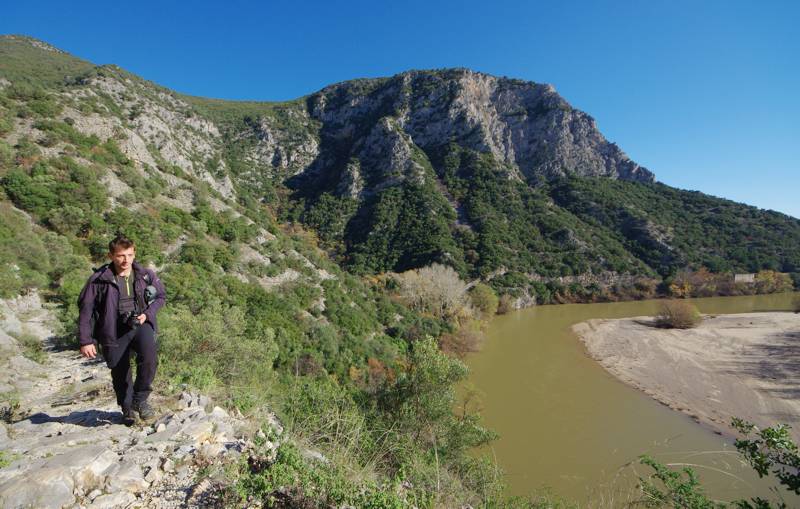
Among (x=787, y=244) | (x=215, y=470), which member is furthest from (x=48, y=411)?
(x=787, y=244)

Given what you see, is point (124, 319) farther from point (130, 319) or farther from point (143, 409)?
point (143, 409)

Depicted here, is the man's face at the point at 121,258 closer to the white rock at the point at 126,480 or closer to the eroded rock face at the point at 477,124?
the white rock at the point at 126,480

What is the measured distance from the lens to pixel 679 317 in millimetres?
35250

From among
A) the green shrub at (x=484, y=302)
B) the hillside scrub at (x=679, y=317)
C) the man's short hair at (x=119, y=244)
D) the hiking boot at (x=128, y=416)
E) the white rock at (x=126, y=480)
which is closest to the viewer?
the white rock at (x=126, y=480)

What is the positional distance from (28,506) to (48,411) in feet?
8.28

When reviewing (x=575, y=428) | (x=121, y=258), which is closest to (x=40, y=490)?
(x=121, y=258)

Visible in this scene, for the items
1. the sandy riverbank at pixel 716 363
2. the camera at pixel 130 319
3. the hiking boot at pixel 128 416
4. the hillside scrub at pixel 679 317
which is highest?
the camera at pixel 130 319

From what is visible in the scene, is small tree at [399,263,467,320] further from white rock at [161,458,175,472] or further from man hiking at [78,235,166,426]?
white rock at [161,458,175,472]

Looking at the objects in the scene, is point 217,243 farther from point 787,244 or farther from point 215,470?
point 787,244

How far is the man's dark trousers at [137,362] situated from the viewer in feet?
11.0

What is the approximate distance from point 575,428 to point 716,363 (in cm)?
1778

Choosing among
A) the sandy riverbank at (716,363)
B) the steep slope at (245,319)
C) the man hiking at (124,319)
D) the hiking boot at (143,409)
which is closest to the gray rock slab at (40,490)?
the steep slope at (245,319)

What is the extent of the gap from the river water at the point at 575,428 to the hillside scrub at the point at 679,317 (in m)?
13.4

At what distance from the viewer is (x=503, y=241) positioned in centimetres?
5841
